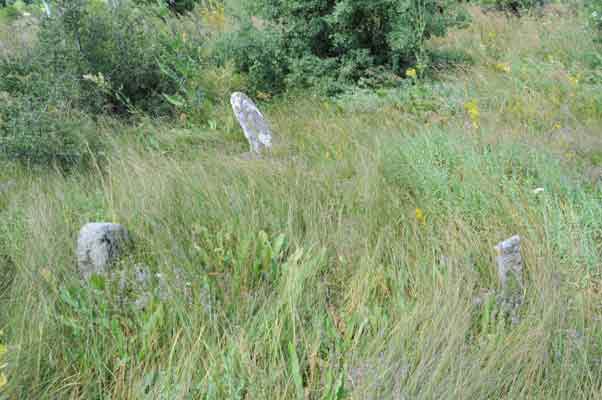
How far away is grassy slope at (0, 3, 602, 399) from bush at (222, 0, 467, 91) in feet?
5.44

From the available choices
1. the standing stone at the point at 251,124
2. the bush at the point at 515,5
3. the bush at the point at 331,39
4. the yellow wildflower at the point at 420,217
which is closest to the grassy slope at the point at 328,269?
the yellow wildflower at the point at 420,217

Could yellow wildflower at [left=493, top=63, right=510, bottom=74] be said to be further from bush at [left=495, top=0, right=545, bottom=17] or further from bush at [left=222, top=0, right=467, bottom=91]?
bush at [left=495, top=0, right=545, bottom=17]

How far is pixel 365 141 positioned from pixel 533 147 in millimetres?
1214

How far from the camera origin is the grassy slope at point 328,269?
1619mm

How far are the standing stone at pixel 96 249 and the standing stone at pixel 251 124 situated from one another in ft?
5.89

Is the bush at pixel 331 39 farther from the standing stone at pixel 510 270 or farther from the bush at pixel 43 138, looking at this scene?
the standing stone at pixel 510 270

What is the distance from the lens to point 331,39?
5422mm

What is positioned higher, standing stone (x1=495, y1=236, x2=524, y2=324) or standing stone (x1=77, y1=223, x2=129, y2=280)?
standing stone (x1=77, y1=223, x2=129, y2=280)

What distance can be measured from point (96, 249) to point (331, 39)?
164 inches

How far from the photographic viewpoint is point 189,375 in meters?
1.63

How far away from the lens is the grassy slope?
5.31 ft

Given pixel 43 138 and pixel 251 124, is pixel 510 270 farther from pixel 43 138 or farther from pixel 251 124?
pixel 43 138

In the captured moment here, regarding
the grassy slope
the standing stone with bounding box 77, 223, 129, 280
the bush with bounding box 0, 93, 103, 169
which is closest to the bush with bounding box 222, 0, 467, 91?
the grassy slope

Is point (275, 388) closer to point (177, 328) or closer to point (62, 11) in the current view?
point (177, 328)
